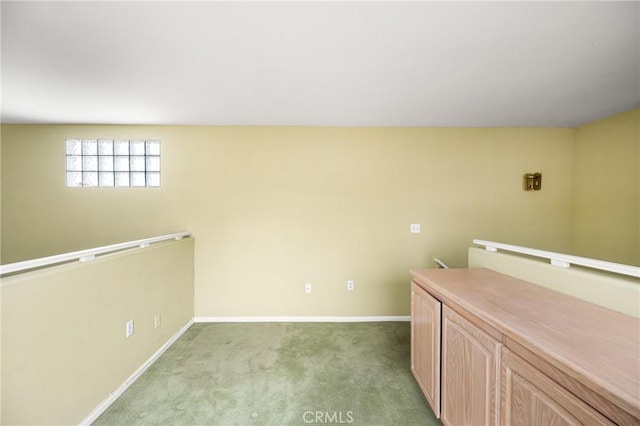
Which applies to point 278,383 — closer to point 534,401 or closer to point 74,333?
point 74,333

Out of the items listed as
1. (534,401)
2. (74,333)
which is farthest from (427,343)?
(74,333)

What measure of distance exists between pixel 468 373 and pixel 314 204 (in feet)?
6.91

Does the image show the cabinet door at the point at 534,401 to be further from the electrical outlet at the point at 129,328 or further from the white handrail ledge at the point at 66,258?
A: the electrical outlet at the point at 129,328

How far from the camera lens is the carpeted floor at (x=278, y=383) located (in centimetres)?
151

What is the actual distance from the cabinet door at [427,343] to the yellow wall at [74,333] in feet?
6.94

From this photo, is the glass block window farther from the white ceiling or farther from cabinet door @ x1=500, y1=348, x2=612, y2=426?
cabinet door @ x1=500, y1=348, x2=612, y2=426

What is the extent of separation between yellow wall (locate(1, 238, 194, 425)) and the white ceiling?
1382 mm

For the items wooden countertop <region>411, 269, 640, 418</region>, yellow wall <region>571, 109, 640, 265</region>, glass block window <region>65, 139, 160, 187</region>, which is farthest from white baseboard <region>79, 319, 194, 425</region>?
yellow wall <region>571, 109, 640, 265</region>

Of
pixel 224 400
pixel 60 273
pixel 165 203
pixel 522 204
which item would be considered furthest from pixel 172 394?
pixel 522 204

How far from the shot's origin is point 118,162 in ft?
9.51

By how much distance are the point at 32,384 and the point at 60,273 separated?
529mm

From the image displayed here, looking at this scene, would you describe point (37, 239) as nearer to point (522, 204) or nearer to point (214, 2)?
point (214, 2)

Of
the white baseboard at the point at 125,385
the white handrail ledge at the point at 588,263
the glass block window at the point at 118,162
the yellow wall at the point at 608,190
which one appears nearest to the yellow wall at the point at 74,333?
the white baseboard at the point at 125,385

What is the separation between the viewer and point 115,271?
1.66 metres
